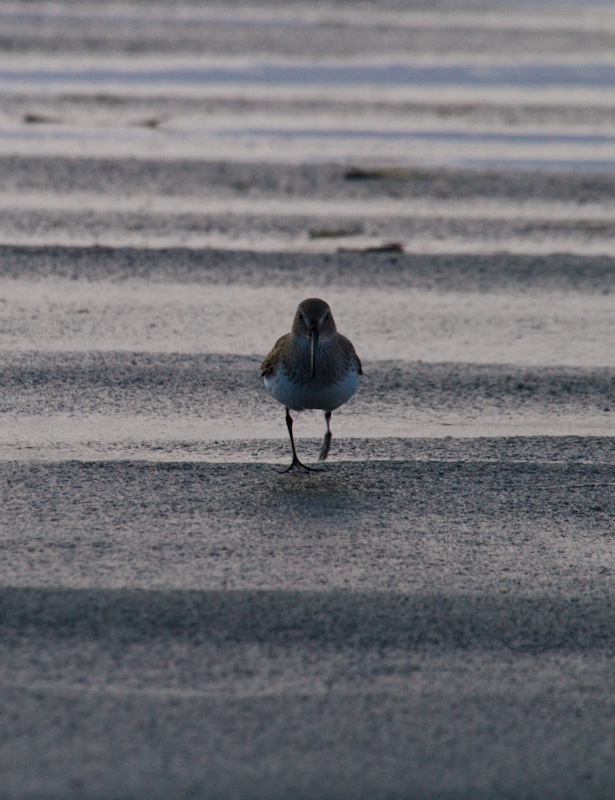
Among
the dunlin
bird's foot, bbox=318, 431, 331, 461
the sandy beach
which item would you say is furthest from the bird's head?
the sandy beach

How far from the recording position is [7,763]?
3.39 metres

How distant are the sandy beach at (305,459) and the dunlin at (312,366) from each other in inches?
13.9

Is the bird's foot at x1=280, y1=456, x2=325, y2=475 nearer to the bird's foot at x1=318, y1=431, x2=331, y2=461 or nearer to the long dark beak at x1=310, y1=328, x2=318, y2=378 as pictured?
the bird's foot at x1=318, y1=431, x2=331, y2=461

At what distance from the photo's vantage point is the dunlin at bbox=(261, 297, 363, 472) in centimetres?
549

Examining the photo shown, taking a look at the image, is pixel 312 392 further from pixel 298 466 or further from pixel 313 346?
pixel 298 466

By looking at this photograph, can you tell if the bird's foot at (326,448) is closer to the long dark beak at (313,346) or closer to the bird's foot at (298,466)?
the bird's foot at (298,466)

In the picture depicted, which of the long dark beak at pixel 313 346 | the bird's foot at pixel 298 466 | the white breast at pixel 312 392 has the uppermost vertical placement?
the long dark beak at pixel 313 346

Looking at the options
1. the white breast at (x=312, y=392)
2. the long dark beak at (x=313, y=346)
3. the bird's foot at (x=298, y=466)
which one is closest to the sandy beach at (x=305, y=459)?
the bird's foot at (x=298, y=466)

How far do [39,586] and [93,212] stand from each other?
6.26m

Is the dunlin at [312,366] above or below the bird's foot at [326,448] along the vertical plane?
above

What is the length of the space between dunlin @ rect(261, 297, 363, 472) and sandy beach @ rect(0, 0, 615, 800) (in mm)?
353

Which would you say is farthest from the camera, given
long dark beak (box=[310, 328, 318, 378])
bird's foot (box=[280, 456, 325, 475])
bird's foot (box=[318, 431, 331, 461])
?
bird's foot (box=[318, 431, 331, 461])

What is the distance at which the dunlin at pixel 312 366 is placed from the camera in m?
5.49

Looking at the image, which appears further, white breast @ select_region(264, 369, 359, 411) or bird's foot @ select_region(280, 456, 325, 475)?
bird's foot @ select_region(280, 456, 325, 475)
